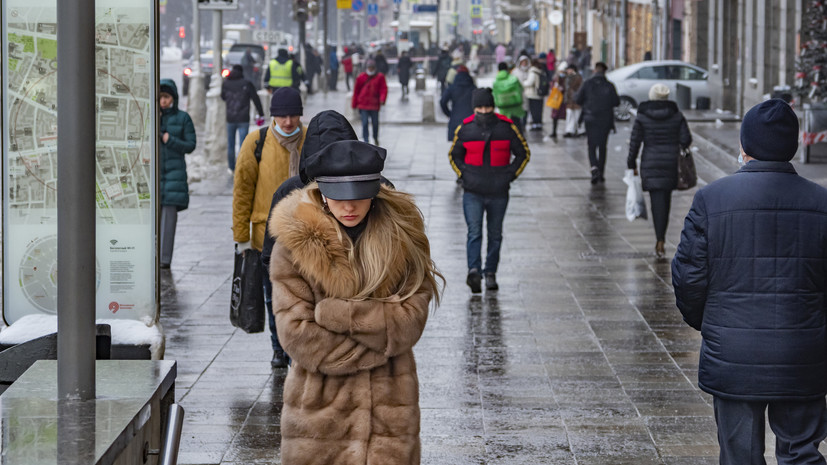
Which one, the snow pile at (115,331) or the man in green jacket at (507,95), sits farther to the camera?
the man in green jacket at (507,95)

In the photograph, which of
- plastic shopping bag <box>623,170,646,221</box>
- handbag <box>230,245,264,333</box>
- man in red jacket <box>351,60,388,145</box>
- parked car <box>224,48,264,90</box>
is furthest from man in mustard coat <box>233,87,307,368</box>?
parked car <box>224,48,264,90</box>

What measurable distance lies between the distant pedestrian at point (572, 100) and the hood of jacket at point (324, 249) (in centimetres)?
2095

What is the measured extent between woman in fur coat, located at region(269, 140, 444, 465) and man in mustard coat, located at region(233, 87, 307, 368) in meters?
3.64

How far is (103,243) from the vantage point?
6.22m

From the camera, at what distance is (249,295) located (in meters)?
7.85

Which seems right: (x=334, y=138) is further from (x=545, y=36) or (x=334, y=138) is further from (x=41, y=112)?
(x=545, y=36)

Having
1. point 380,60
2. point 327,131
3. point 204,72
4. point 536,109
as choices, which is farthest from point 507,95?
point 204,72

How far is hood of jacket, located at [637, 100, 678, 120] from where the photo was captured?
1241 centimetres

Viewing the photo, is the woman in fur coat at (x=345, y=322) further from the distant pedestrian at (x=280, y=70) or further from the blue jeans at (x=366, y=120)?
the distant pedestrian at (x=280, y=70)

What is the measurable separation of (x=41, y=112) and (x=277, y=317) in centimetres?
209

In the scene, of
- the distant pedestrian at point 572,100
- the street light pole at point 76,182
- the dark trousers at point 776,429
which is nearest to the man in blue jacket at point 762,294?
the dark trousers at point 776,429

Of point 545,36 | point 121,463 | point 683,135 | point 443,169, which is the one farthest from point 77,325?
point 545,36

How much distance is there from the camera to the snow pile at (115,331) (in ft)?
19.1

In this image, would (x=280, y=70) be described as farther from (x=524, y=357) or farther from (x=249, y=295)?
(x=249, y=295)
